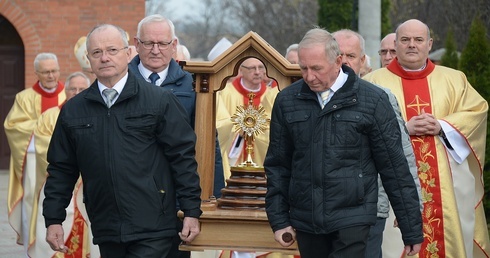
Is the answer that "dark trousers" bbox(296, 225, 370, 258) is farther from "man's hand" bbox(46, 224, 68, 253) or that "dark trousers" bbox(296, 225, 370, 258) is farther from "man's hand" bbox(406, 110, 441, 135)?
"man's hand" bbox(406, 110, 441, 135)

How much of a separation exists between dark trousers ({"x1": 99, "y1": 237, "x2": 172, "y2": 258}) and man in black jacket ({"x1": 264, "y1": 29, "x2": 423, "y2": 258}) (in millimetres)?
619

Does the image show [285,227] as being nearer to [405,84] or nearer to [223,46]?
[405,84]

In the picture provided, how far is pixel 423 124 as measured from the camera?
8.20 m

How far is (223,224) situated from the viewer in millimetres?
6355

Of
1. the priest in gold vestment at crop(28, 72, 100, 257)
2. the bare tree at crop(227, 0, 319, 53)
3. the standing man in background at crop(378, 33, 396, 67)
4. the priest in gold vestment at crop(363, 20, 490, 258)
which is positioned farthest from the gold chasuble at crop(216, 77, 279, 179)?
the bare tree at crop(227, 0, 319, 53)

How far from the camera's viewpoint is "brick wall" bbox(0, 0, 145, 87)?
822 inches

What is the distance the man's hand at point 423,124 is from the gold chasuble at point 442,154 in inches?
10.0

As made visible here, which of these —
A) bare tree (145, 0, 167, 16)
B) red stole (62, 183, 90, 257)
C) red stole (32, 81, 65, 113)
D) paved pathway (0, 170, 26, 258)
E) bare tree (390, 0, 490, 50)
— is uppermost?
bare tree (145, 0, 167, 16)

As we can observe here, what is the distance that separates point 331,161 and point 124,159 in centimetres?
105

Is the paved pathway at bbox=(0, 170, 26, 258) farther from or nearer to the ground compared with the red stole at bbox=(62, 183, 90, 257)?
nearer to the ground

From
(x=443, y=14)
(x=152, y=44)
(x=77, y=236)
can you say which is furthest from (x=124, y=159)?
(x=443, y=14)

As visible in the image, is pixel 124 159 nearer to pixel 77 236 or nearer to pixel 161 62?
pixel 161 62

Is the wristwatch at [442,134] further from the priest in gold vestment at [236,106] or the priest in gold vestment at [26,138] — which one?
the priest in gold vestment at [26,138]

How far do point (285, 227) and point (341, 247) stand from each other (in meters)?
0.30
